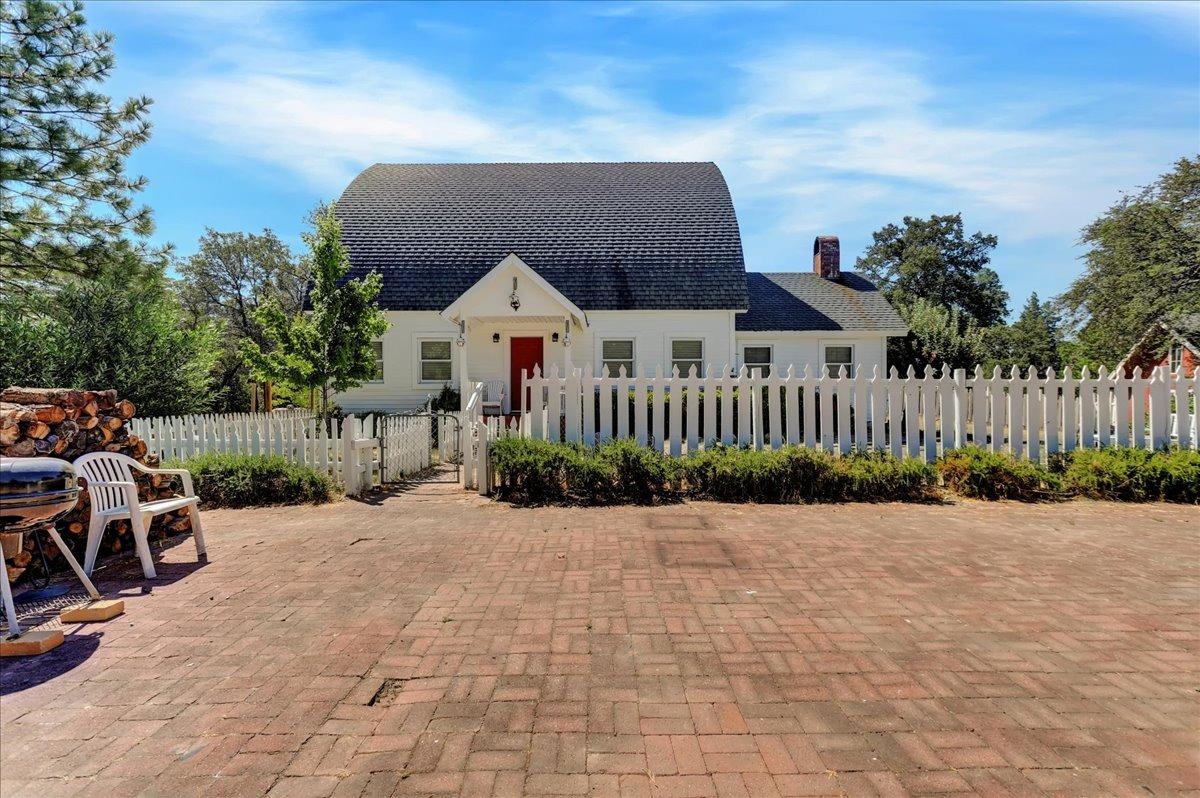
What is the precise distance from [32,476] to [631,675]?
413 centimetres

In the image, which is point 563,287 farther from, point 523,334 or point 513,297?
point 513,297

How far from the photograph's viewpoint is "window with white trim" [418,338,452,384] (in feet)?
57.7

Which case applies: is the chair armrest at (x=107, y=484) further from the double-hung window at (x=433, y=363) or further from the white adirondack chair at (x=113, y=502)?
the double-hung window at (x=433, y=363)

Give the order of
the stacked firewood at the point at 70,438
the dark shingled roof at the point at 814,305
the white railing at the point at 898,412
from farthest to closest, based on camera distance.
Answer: the dark shingled roof at the point at 814,305 → the white railing at the point at 898,412 → the stacked firewood at the point at 70,438

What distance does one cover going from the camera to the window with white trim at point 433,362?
17594mm

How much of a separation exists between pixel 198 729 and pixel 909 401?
9609mm

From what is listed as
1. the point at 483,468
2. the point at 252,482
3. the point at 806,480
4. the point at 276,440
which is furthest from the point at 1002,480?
the point at 276,440

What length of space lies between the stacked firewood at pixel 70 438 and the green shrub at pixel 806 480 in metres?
6.54

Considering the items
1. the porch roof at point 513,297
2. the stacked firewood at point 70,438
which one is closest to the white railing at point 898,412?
the stacked firewood at point 70,438

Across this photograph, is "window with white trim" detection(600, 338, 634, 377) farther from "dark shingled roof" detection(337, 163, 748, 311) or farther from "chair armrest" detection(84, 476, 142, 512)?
"chair armrest" detection(84, 476, 142, 512)

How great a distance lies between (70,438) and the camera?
5.70 m

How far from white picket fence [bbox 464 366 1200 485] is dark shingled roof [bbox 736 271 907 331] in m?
10.6

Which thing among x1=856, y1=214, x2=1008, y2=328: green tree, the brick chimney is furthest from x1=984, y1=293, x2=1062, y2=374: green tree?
the brick chimney

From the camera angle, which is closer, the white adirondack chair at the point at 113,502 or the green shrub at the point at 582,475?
the white adirondack chair at the point at 113,502
